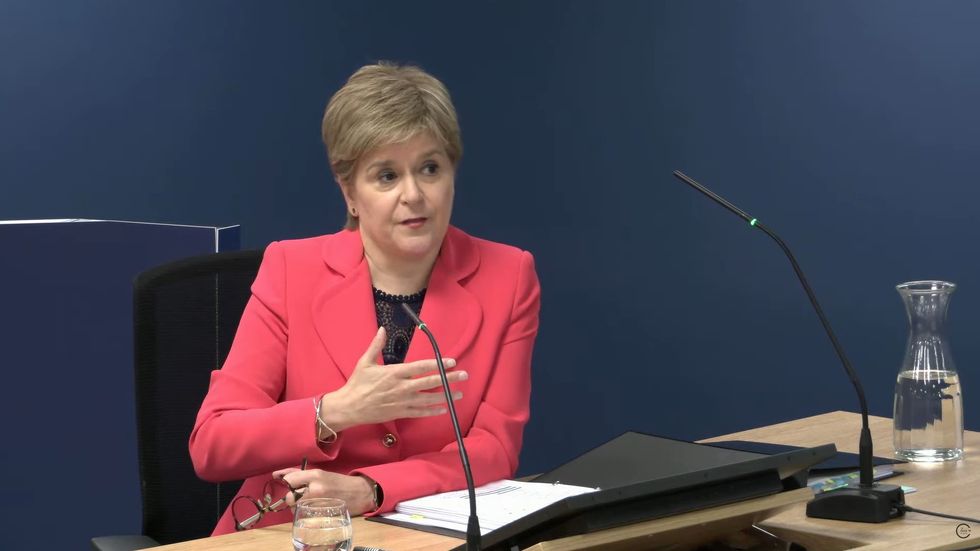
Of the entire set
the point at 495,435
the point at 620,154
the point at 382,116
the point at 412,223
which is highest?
the point at 620,154

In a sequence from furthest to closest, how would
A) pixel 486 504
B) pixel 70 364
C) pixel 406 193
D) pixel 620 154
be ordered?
pixel 620 154 < pixel 70 364 < pixel 406 193 < pixel 486 504

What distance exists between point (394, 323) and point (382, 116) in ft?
1.22

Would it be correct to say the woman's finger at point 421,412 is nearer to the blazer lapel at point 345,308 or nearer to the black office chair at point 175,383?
the blazer lapel at point 345,308

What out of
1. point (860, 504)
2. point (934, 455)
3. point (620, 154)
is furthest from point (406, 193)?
point (620, 154)

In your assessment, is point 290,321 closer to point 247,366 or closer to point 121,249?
point 247,366

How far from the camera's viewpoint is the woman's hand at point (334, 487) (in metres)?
A: 1.87

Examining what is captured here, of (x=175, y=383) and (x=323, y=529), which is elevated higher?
(x=175, y=383)

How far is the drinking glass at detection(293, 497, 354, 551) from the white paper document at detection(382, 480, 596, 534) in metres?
0.23

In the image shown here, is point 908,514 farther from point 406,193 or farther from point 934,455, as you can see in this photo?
point 406,193

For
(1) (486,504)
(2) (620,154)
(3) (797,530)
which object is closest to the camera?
(3) (797,530)

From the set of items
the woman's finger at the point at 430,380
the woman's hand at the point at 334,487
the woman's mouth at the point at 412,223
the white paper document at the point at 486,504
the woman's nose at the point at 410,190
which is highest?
the woman's nose at the point at 410,190

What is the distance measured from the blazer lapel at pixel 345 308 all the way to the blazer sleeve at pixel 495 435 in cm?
21

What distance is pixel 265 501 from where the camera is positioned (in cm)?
196

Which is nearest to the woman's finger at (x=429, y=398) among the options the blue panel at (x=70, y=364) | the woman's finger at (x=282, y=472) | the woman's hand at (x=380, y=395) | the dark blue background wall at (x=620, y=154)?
the woman's hand at (x=380, y=395)
